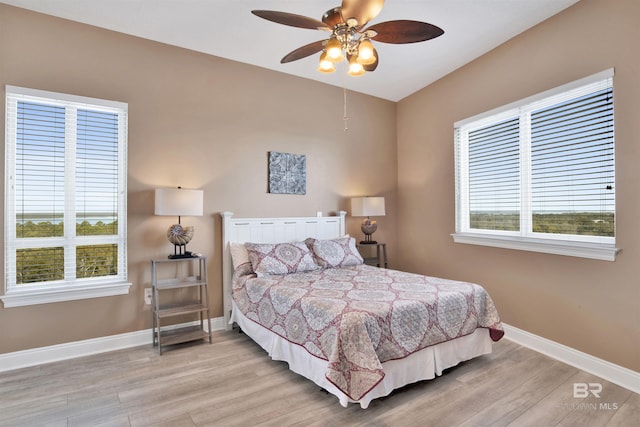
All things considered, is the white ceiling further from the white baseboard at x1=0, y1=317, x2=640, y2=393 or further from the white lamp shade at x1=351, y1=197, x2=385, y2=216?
the white baseboard at x1=0, y1=317, x2=640, y2=393

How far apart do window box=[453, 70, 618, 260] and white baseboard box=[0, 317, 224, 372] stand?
3643mm

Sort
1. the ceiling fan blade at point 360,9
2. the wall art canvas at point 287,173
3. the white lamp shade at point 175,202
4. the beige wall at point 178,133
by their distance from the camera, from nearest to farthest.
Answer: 1. the ceiling fan blade at point 360,9
2. the beige wall at point 178,133
3. the white lamp shade at point 175,202
4. the wall art canvas at point 287,173

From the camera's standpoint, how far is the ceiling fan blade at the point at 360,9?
70.5 inches

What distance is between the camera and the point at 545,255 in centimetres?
299

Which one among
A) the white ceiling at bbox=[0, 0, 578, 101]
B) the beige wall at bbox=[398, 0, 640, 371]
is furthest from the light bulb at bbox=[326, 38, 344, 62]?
the beige wall at bbox=[398, 0, 640, 371]

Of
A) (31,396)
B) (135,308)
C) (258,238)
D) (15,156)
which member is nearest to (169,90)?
(15,156)

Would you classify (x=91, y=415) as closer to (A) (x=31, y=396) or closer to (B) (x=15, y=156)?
(A) (x=31, y=396)

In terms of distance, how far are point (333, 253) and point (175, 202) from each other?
5.67 ft

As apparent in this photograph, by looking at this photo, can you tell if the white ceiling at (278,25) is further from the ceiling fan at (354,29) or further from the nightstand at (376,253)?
the nightstand at (376,253)

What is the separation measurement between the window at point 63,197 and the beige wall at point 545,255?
11.8 ft

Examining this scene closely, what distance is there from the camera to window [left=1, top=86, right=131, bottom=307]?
2.73 metres

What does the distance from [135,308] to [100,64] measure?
2353 millimetres
